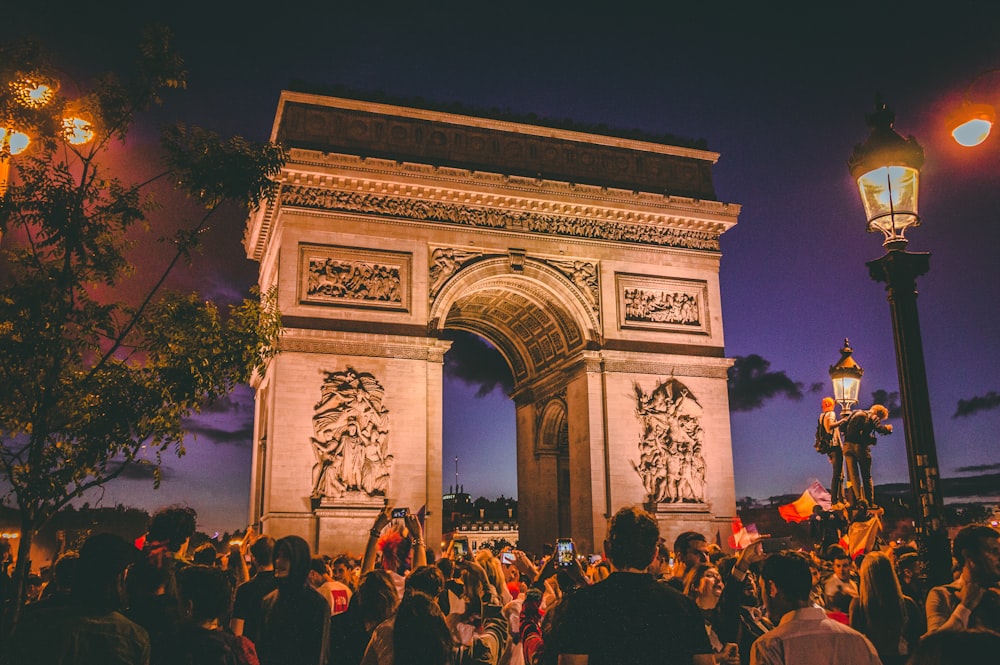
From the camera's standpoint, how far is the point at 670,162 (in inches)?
1136

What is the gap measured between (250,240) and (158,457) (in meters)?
19.0

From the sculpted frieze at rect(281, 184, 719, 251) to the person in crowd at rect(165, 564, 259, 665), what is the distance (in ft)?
66.7

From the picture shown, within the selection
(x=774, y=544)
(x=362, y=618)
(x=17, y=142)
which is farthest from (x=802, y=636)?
(x=17, y=142)

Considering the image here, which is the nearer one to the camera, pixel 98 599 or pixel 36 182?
pixel 98 599

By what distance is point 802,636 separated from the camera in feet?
14.2

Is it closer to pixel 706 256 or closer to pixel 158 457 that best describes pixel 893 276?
pixel 158 457

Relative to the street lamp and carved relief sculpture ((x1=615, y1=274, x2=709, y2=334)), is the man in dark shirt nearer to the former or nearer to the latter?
the street lamp

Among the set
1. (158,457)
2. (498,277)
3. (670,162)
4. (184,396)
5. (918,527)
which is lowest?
(918,527)

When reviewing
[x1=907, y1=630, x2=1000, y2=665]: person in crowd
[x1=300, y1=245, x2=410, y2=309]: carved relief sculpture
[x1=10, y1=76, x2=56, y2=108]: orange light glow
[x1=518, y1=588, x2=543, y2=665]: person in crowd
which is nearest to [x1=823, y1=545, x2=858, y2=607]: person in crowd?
[x1=518, y1=588, x2=543, y2=665]: person in crowd

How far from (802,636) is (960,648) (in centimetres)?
170

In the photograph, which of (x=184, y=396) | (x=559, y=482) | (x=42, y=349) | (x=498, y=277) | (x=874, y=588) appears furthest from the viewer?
(x=559, y=482)

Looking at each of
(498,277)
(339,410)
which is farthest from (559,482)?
(339,410)

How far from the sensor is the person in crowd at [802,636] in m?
4.29

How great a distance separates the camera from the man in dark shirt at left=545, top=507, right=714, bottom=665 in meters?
3.69
